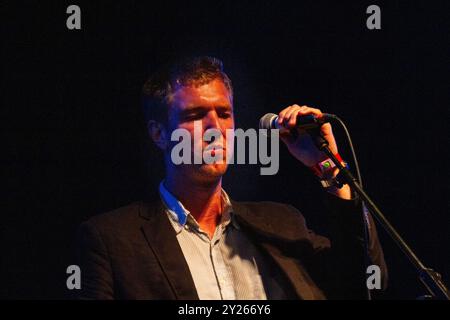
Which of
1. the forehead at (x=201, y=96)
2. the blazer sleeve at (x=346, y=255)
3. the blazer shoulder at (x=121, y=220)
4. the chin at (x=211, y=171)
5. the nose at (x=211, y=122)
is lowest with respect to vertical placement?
the blazer sleeve at (x=346, y=255)

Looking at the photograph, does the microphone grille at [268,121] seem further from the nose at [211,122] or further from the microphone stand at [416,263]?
the microphone stand at [416,263]

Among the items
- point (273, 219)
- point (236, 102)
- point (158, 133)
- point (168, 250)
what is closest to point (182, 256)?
point (168, 250)

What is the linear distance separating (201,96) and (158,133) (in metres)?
0.26

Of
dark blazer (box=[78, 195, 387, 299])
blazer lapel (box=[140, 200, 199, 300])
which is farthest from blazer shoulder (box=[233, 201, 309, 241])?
blazer lapel (box=[140, 200, 199, 300])

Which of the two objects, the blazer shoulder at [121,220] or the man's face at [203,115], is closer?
the blazer shoulder at [121,220]

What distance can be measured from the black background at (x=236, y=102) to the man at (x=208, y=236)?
0.27m

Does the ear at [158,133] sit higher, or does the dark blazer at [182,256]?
the ear at [158,133]

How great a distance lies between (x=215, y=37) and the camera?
108 inches

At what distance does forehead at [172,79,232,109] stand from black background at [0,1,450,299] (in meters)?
0.36

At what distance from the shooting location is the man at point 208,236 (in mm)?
2084

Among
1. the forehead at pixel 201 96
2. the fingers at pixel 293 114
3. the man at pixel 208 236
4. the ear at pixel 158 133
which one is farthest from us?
the ear at pixel 158 133

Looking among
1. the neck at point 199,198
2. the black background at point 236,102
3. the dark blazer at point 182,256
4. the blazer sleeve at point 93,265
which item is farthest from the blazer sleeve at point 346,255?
the blazer sleeve at point 93,265

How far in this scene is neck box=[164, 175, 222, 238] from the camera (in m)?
2.40

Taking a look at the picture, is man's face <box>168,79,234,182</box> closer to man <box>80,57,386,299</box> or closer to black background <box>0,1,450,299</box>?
man <box>80,57,386,299</box>
